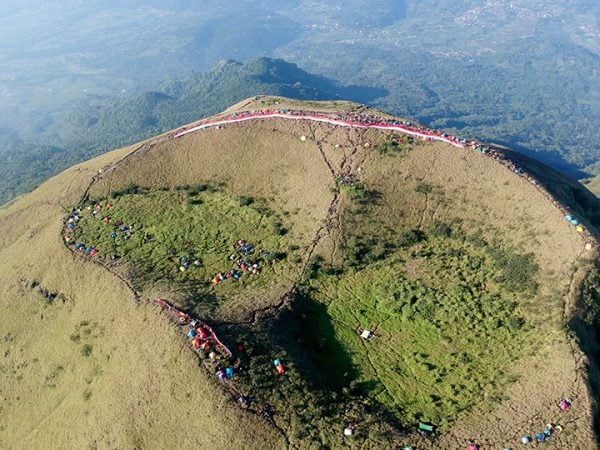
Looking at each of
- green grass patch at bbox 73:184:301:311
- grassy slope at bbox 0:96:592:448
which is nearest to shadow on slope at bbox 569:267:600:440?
grassy slope at bbox 0:96:592:448

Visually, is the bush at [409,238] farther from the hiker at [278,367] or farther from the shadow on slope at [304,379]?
the hiker at [278,367]

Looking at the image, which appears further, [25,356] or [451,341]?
[25,356]

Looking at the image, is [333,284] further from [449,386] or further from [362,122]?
[362,122]

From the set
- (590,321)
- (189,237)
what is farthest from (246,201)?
(590,321)

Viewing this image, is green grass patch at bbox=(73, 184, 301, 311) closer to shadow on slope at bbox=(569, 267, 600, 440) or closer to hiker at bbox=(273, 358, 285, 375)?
hiker at bbox=(273, 358, 285, 375)

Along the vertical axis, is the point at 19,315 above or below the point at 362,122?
below

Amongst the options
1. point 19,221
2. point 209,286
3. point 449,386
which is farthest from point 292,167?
point 19,221

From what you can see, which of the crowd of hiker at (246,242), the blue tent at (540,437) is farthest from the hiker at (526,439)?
the blue tent at (540,437)

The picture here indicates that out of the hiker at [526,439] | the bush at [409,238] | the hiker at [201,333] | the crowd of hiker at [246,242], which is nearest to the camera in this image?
the hiker at [526,439]

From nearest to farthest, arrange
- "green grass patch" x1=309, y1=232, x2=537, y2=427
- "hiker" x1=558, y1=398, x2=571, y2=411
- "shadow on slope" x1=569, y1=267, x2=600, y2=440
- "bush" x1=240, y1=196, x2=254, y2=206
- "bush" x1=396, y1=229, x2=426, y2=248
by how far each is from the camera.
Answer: "hiker" x1=558, y1=398, x2=571, y2=411 < "green grass patch" x1=309, y1=232, x2=537, y2=427 < "shadow on slope" x1=569, y1=267, x2=600, y2=440 < "bush" x1=396, y1=229, x2=426, y2=248 < "bush" x1=240, y1=196, x2=254, y2=206
